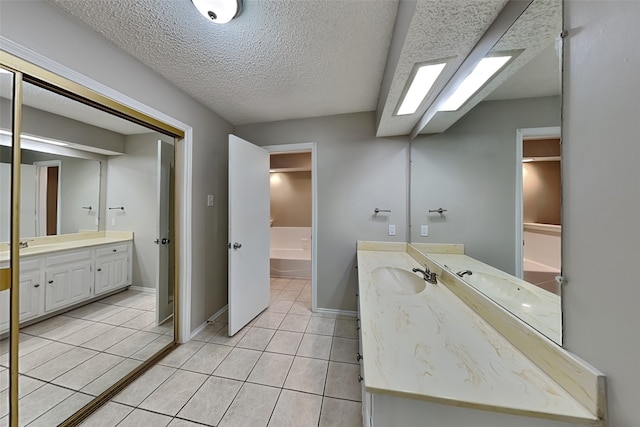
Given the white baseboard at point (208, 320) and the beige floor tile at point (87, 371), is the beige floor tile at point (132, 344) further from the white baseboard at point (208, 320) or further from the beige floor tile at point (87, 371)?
the white baseboard at point (208, 320)

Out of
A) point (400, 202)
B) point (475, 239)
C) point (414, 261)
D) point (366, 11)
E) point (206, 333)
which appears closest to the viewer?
point (366, 11)

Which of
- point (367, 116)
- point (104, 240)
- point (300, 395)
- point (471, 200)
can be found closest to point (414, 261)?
point (471, 200)

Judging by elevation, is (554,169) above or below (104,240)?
above

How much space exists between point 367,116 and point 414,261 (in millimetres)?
1697

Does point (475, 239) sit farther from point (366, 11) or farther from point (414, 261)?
point (366, 11)

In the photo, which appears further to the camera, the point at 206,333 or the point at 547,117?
the point at 206,333

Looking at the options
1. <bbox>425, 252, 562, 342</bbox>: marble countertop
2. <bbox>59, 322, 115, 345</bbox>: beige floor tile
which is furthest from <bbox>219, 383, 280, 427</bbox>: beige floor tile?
<bbox>59, 322, 115, 345</bbox>: beige floor tile

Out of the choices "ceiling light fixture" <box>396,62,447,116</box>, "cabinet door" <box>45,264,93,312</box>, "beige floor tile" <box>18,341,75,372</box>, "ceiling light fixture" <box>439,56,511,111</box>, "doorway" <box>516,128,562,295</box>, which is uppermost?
"ceiling light fixture" <box>396,62,447,116</box>

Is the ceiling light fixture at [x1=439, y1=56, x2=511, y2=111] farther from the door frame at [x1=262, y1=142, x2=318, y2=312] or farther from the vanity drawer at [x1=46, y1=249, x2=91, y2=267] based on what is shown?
the vanity drawer at [x1=46, y1=249, x2=91, y2=267]

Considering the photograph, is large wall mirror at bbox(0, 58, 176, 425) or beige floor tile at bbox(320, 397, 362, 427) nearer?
beige floor tile at bbox(320, 397, 362, 427)

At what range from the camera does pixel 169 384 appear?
153 cm

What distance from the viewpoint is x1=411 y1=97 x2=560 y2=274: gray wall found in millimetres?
1055

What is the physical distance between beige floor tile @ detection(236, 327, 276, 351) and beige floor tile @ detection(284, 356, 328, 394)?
40cm

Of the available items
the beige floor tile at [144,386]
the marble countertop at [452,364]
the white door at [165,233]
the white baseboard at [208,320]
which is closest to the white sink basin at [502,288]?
the marble countertop at [452,364]
